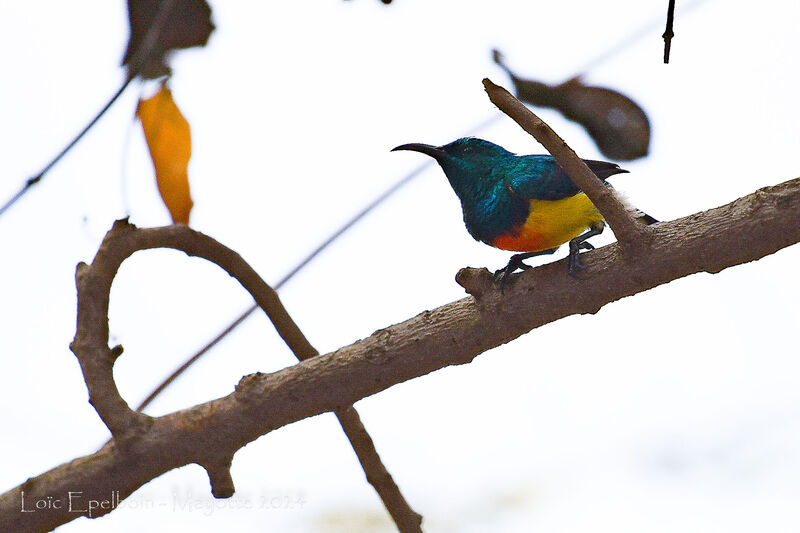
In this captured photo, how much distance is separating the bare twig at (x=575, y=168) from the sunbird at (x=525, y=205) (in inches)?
3.3

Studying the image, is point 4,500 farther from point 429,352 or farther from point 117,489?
point 429,352

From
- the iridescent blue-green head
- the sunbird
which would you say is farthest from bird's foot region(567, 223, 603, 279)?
the iridescent blue-green head

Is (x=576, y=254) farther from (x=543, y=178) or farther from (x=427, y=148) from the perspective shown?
(x=427, y=148)

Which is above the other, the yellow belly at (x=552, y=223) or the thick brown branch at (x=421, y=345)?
the yellow belly at (x=552, y=223)

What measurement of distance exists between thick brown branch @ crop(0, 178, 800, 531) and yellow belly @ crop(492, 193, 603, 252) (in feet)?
0.26

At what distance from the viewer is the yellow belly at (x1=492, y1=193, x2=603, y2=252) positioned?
88cm

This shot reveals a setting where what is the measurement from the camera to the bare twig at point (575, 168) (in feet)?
2.20

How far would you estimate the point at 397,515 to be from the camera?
40.1 inches

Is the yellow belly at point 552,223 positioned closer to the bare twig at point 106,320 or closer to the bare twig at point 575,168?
the bare twig at point 575,168

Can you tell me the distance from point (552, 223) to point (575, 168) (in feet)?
0.57

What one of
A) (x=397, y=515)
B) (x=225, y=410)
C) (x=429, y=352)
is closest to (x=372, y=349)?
(x=429, y=352)

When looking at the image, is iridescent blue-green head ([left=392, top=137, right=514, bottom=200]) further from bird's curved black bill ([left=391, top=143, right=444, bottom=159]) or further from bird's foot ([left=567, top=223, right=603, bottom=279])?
bird's foot ([left=567, top=223, right=603, bottom=279])

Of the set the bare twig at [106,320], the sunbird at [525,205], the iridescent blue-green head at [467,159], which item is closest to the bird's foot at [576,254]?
the sunbird at [525,205]

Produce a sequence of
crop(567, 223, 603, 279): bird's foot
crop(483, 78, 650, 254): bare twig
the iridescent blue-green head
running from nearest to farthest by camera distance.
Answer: crop(483, 78, 650, 254): bare twig
crop(567, 223, 603, 279): bird's foot
the iridescent blue-green head
